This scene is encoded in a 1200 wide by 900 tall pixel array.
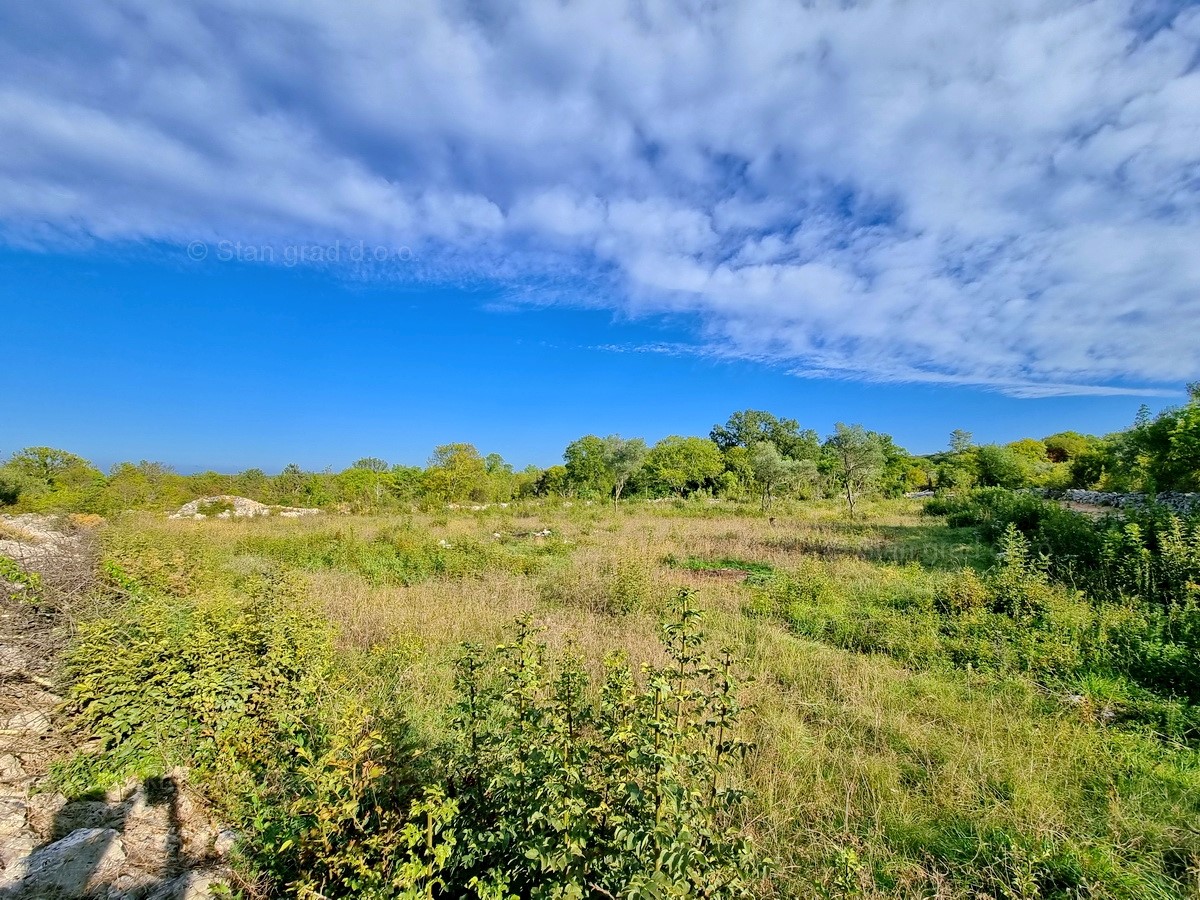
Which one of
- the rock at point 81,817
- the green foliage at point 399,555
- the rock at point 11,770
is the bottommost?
the rock at point 81,817

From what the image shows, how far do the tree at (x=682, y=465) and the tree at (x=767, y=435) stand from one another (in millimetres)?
6704

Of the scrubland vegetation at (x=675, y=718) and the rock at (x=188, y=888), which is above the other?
the scrubland vegetation at (x=675, y=718)

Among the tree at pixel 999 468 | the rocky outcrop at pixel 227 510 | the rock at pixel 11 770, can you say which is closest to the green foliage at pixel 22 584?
the rock at pixel 11 770

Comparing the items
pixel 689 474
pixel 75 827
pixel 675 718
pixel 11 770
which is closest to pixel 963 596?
pixel 675 718

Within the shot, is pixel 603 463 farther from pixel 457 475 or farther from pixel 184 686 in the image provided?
pixel 184 686

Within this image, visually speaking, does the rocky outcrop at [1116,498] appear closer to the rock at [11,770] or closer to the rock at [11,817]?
the rock at [11,817]

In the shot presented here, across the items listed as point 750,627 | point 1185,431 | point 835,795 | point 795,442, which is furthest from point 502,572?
point 795,442

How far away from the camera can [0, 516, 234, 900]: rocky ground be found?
2.36 m

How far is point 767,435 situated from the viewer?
53.6 m

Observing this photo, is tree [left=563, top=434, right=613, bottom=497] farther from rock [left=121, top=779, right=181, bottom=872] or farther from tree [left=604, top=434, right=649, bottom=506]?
rock [left=121, top=779, right=181, bottom=872]

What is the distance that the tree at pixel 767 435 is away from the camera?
51.2m

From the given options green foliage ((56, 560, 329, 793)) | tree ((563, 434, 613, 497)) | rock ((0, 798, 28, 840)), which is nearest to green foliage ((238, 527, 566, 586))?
green foliage ((56, 560, 329, 793))

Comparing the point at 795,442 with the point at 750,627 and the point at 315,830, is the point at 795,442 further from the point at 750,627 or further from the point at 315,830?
the point at 315,830

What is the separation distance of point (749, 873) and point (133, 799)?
3911mm
